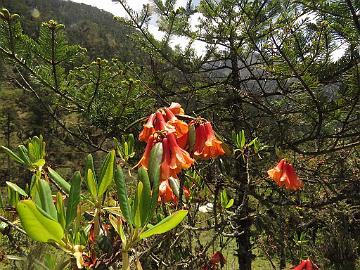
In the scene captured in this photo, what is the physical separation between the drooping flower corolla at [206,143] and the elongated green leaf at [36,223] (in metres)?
0.72

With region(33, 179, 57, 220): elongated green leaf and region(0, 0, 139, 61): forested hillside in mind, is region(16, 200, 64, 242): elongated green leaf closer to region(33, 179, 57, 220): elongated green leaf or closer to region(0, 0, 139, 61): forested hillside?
region(33, 179, 57, 220): elongated green leaf

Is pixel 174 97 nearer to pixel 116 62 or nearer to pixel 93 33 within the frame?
pixel 116 62

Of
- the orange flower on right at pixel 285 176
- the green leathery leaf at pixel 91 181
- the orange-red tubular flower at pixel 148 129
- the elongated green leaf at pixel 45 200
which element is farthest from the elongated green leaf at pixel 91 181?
the orange flower on right at pixel 285 176

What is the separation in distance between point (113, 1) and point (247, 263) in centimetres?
334

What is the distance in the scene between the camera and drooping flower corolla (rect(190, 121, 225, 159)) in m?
1.18

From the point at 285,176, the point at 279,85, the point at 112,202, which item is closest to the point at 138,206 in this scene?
the point at 112,202

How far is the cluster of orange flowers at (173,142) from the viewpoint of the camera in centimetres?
98

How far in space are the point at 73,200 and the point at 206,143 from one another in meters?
0.66

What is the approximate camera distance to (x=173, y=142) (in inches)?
38.9

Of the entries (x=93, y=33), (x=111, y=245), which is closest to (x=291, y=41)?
(x=111, y=245)

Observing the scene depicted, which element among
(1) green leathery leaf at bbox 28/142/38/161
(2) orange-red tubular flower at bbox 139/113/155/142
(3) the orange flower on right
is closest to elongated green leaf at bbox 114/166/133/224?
(2) orange-red tubular flower at bbox 139/113/155/142

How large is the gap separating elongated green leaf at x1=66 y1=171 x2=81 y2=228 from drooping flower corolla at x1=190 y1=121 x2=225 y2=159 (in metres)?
0.64

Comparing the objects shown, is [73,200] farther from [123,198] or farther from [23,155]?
[23,155]

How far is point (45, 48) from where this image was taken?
2764 mm
